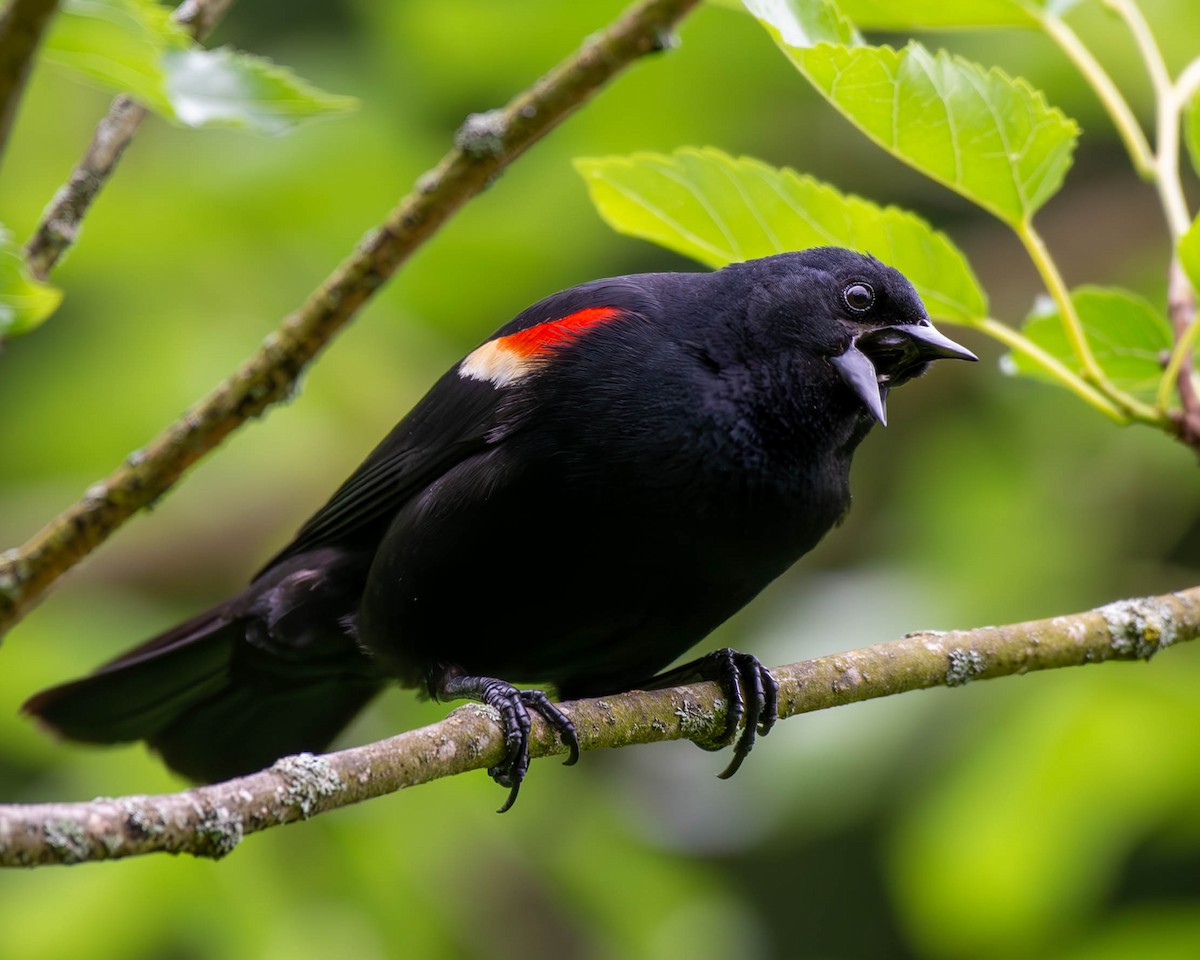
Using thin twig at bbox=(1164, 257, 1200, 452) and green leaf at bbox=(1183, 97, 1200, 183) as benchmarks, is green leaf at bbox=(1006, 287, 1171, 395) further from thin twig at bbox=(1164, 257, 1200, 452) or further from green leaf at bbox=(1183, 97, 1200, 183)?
green leaf at bbox=(1183, 97, 1200, 183)

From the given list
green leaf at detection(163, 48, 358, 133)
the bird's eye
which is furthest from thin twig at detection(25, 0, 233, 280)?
the bird's eye

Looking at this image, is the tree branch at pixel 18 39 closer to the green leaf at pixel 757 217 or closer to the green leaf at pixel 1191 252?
the green leaf at pixel 757 217

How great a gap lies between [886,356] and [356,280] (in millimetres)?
1260

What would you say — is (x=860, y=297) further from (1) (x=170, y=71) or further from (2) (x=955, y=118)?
(1) (x=170, y=71)

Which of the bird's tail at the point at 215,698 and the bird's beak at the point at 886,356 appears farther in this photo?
the bird's tail at the point at 215,698

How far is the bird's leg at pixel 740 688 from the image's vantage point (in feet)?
9.66

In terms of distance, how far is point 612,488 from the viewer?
2844 millimetres

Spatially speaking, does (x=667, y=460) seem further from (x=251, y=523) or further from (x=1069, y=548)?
(x=251, y=523)

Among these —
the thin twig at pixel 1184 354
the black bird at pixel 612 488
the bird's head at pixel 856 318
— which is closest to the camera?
the thin twig at pixel 1184 354

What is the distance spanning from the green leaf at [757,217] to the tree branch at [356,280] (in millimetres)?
233

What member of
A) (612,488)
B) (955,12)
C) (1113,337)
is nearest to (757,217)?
(955,12)

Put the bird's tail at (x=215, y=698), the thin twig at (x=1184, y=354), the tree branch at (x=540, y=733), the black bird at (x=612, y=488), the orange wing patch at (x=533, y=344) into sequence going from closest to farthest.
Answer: the tree branch at (x=540, y=733) < the thin twig at (x=1184, y=354) < the black bird at (x=612, y=488) < the orange wing patch at (x=533, y=344) < the bird's tail at (x=215, y=698)

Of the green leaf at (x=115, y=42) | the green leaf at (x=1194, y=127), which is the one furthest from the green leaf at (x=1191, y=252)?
the green leaf at (x=115, y=42)

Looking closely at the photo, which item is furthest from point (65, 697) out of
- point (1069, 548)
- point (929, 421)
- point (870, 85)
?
point (929, 421)
